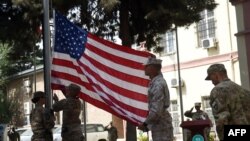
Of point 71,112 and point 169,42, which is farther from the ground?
point 169,42

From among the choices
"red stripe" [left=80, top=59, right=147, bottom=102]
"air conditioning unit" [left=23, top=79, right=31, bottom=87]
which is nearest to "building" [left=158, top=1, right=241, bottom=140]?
"red stripe" [left=80, top=59, right=147, bottom=102]

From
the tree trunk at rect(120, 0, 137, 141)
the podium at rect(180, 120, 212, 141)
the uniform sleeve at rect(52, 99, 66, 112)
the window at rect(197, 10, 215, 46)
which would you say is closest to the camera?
the podium at rect(180, 120, 212, 141)

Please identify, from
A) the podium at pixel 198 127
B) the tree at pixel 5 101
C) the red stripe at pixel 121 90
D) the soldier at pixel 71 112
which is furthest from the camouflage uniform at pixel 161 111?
the tree at pixel 5 101

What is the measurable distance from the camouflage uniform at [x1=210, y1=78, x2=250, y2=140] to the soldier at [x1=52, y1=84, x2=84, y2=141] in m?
2.91

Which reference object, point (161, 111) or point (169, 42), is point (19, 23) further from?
point (169, 42)

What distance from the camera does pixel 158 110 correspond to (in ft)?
21.4

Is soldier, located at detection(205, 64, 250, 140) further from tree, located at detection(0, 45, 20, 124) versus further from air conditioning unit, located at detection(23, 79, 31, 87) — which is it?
air conditioning unit, located at detection(23, 79, 31, 87)

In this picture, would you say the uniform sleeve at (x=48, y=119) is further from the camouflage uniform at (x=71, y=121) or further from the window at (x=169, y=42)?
the window at (x=169, y=42)

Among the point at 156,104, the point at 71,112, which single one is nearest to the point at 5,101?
the point at 71,112

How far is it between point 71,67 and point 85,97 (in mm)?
606

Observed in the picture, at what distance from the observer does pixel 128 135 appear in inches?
455

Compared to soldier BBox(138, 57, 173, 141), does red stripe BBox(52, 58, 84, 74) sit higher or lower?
higher

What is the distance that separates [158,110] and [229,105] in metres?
1.33

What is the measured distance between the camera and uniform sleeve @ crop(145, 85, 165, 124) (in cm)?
654
